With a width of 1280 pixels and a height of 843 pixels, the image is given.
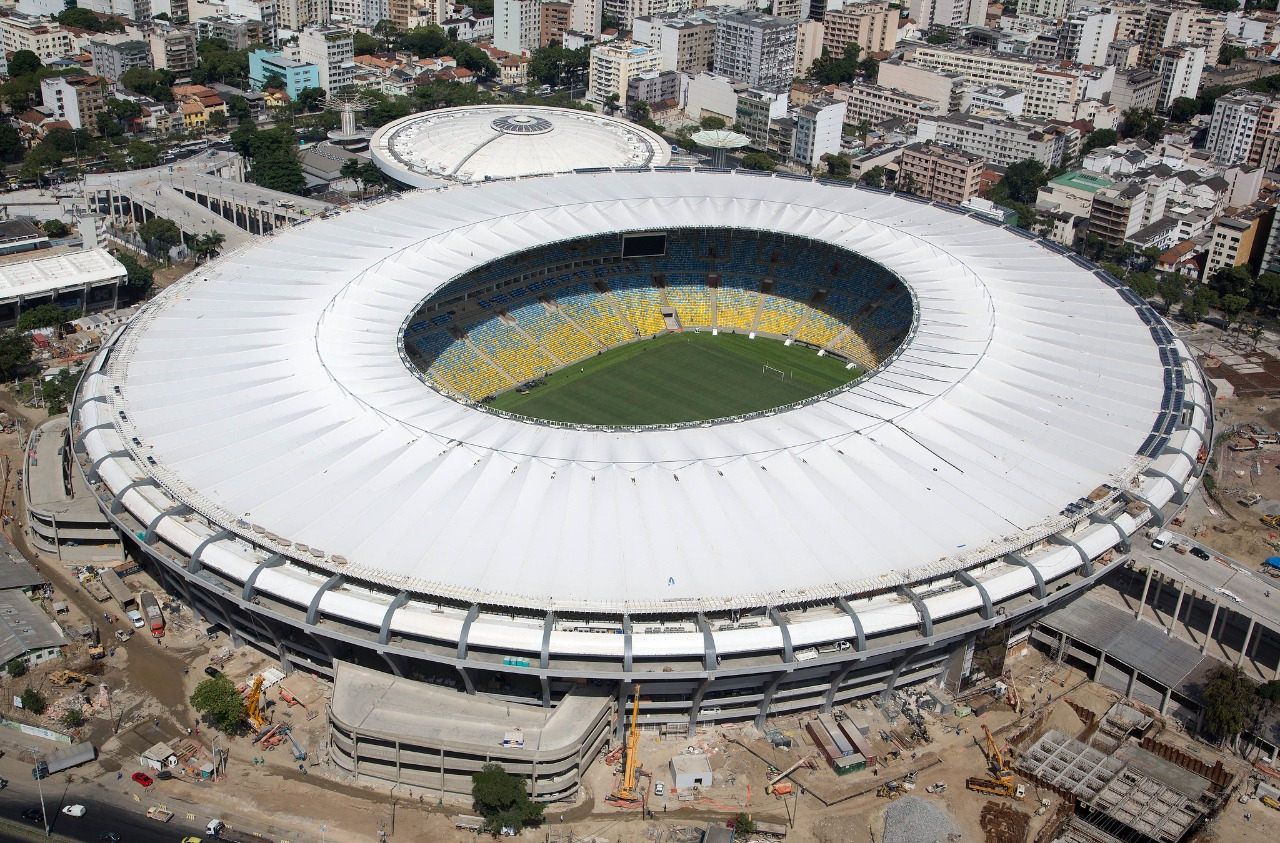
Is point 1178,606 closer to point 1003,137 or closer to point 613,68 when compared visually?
point 1003,137

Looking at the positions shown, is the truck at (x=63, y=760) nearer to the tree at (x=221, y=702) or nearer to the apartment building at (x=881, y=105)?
the tree at (x=221, y=702)

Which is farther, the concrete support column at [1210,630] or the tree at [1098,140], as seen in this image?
the tree at [1098,140]

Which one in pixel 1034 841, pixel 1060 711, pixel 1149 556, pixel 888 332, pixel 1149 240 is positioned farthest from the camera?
pixel 1149 240

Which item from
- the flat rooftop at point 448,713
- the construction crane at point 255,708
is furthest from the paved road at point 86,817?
the flat rooftop at point 448,713

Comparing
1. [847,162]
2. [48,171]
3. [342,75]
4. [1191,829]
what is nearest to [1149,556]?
Answer: [1191,829]

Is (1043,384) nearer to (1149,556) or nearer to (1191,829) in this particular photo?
(1149,556)
